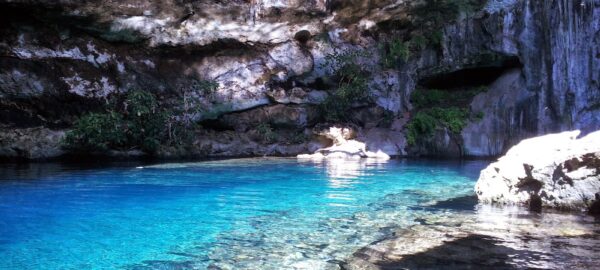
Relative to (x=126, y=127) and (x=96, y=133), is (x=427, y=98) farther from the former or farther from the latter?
(x=96, y=133)

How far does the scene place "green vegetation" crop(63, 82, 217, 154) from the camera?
17.6m

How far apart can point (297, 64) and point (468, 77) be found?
30.9 feet

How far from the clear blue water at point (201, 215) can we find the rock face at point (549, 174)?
1.26m

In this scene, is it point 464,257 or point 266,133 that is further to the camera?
point 266,133

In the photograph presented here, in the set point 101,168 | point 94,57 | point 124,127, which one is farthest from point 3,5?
point 101,168

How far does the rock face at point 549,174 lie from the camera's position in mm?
7078

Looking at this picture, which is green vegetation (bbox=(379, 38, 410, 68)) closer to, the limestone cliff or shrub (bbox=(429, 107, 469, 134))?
the limestone cliff

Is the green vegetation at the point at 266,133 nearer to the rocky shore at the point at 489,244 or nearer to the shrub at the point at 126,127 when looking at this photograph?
the shrub at the point at 126,127

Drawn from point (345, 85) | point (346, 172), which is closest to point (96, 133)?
point (346, 172)

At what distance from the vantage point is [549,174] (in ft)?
24.5

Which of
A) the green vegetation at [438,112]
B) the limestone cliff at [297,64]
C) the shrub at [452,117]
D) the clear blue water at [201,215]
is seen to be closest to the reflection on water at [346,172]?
the clear blue water at [201,215]

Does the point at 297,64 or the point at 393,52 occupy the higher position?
the point at 393,52

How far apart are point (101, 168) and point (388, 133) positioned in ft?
40.7

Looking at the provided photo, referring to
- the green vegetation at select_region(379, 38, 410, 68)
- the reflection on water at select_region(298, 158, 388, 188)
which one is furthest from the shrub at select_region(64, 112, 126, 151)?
the green vegetation at select_region(379, 38, 410, 68)
